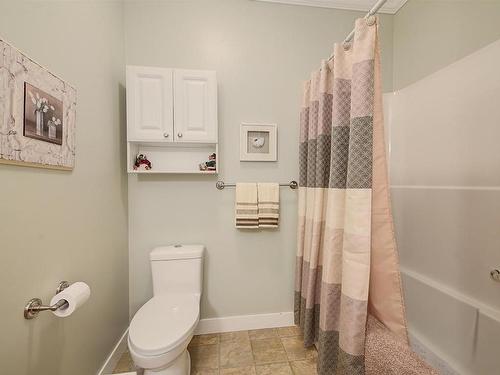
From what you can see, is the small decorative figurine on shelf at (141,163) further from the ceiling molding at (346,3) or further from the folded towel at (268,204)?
the ceiling molding at (346,3)

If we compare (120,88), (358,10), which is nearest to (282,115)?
(358,10)

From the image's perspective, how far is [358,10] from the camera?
Result: 1.89 meters

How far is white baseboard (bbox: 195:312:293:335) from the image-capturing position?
1.80 meters

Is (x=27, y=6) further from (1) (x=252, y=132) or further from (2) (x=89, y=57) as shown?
(1) (x=252, y=132)

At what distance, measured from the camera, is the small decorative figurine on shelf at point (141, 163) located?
163cm

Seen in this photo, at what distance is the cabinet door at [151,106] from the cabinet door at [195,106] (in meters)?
0.05

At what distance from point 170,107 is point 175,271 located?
3.75 ft

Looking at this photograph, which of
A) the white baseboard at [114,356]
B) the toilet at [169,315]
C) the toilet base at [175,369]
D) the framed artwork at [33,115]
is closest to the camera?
the framed artwork at [33,115]

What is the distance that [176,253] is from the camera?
1.61 metres

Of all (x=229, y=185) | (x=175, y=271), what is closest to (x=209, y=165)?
(x=229, y=185)

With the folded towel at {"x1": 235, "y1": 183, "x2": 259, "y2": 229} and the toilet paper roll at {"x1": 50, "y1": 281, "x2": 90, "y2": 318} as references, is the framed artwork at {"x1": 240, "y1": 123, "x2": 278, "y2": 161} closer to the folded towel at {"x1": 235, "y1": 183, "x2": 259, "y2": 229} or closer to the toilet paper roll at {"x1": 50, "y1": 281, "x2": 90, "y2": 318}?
the folded towel at {"x1": 235, "y1": 183, "x2": 259, "y2": 229}

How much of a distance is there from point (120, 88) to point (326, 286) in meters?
1.83

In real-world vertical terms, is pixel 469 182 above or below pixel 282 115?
below

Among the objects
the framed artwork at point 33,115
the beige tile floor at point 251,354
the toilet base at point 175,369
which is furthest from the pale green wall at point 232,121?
the framed artwork at point 33,115
